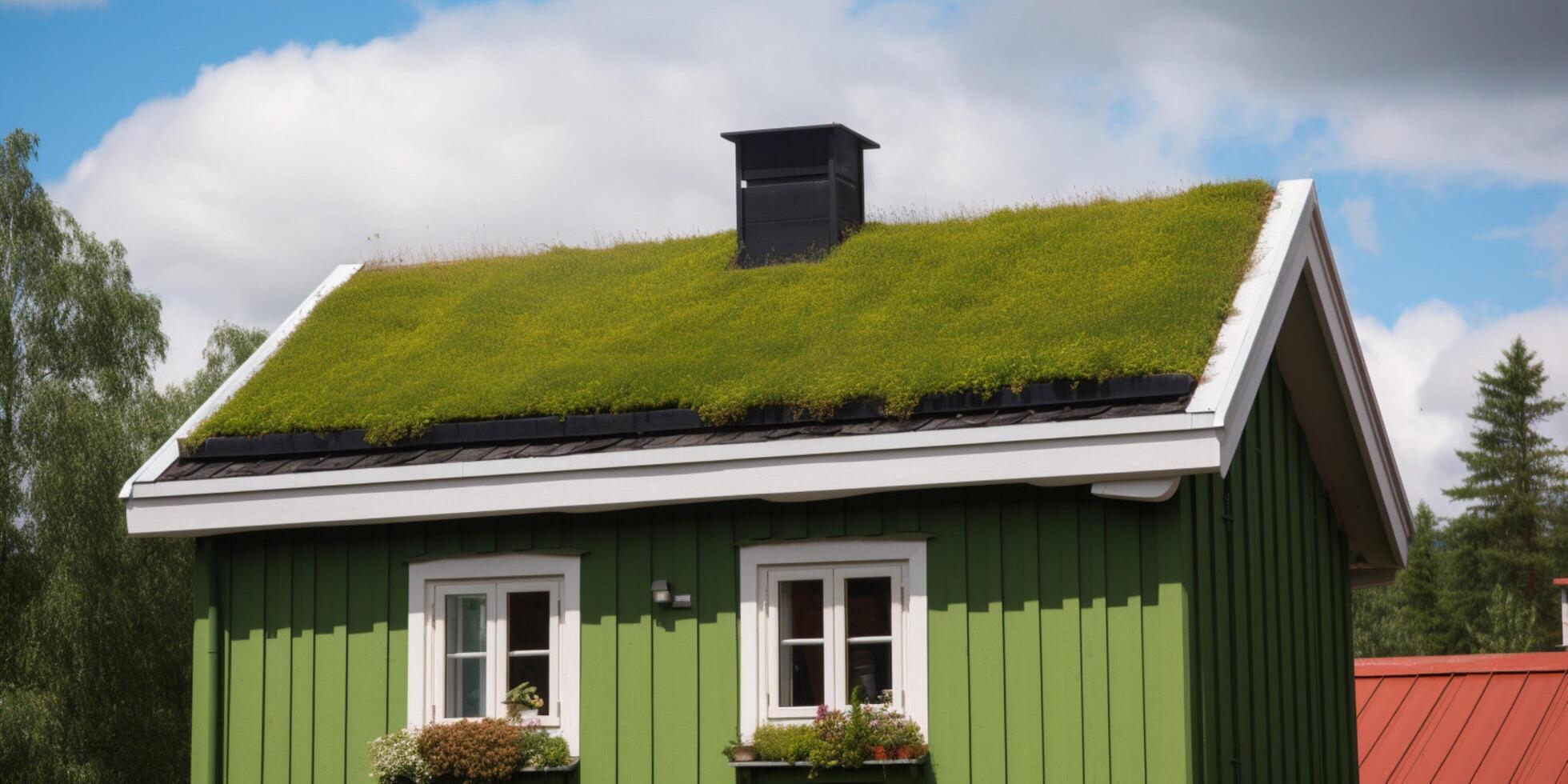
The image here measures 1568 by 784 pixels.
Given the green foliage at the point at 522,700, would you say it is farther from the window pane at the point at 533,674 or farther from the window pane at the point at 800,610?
the window pane at the point at 800,610

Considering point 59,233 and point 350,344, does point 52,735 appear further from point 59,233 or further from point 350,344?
point 350,344

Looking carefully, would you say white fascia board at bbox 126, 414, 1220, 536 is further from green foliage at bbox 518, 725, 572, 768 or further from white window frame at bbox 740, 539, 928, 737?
green foliage at bbox 518, 725, 572, 768

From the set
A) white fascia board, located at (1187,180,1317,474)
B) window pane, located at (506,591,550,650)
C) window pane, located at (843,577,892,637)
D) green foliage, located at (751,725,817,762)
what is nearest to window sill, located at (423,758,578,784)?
window pane, located at (506,591,550,650)

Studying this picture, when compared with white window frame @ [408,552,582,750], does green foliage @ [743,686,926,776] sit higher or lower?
lower

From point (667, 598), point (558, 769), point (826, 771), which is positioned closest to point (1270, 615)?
point (826, 771)

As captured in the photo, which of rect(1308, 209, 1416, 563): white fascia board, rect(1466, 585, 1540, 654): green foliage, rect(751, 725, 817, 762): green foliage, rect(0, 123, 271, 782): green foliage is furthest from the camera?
rect(1466, 585, 1540, 654): green foliage

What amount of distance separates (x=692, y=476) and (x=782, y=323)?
1970 millimetres

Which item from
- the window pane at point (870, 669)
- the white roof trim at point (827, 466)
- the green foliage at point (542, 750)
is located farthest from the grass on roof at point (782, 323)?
the green foliage at point (542, 750)

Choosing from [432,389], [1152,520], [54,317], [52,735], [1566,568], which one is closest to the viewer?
[1152,520]

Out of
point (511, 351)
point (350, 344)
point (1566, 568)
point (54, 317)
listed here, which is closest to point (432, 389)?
point (511, 351)

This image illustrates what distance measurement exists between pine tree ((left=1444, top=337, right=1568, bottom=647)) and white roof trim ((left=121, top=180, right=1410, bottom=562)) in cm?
5152

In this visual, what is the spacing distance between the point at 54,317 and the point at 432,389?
60.3 ft

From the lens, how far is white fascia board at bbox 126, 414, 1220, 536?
1048cm

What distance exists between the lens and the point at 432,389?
12859 millimetres
